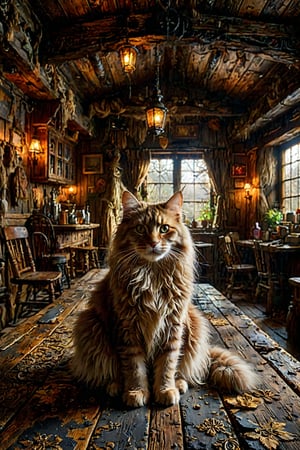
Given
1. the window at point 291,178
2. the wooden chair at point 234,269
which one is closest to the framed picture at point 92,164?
the wooden chair at point 234,269

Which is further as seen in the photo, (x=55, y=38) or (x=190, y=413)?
(x=55, y=38)

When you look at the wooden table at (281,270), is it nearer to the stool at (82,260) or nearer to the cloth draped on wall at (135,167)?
the stool at (82,260)

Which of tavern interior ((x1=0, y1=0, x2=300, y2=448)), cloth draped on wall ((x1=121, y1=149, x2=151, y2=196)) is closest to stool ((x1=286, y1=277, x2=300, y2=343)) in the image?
tavern interior ((x1=0, y1=0, x2=300, y2=448))

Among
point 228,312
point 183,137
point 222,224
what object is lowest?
point 228,312

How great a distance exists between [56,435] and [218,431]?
0.46m

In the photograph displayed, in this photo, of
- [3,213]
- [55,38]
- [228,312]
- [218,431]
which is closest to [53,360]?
[218,431]

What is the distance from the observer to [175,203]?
129 centimetres

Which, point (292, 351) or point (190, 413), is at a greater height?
point (190, 413)

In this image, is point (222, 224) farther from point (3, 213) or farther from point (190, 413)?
point (190, 413)

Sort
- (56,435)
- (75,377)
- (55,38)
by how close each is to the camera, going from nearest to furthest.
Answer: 1. (56,435)
2. (75,377)
3. (55,38)

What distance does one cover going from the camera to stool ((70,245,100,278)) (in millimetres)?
5617

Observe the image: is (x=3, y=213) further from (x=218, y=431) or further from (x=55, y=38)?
(x=218, y=431)

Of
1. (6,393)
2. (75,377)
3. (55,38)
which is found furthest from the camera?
(55,38)

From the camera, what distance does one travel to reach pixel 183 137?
7098 millimetres
